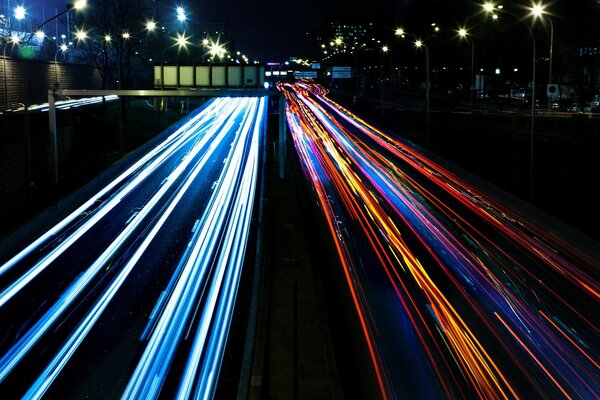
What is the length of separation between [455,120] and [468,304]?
4535 centimetres

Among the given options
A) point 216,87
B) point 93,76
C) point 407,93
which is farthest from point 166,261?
point 407,93

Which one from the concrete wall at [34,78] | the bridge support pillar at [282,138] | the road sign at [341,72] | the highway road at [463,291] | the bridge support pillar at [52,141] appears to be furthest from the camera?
the road sign at [341,72]

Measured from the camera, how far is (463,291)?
15430mm

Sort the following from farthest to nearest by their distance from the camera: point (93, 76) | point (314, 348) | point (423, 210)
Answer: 1. point (93, 76)
2. point (423, 210)
3. point (314, 348)

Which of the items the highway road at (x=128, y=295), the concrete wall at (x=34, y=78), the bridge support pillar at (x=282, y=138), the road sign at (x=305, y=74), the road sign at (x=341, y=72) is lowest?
the highway road at (x=128, y=295)

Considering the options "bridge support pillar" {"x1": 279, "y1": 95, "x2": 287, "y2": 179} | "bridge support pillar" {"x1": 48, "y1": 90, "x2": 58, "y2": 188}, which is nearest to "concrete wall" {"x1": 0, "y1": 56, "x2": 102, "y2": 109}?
"bridge support pillar" {"x1": 48, "y1": 90, "x2": 58, "y2": 188}

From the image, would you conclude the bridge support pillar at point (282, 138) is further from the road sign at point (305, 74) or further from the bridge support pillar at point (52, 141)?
the road sign at point (305, 74)

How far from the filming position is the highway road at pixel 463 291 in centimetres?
1067

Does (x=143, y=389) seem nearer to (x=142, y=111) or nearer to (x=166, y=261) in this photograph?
(x=166, y=261)

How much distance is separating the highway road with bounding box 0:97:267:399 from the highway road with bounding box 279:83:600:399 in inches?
126

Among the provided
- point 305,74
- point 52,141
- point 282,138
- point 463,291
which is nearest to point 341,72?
point 305,74

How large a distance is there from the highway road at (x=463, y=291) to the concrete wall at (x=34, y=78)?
52.2 ft

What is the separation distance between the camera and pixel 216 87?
39.0 meters

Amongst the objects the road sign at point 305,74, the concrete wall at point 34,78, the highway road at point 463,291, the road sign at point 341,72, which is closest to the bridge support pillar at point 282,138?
the highway road at point 463,291
